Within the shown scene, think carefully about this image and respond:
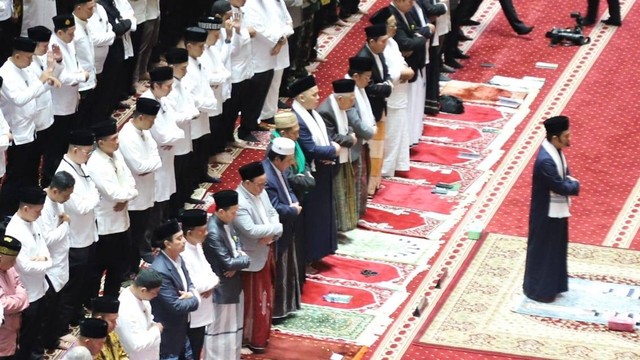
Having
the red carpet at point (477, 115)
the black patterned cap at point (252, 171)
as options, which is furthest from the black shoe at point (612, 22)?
the black patterned cap at point (252, 171)

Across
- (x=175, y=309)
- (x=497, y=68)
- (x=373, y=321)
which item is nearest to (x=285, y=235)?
(x=373, y=321)

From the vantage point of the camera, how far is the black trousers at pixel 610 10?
2023cm

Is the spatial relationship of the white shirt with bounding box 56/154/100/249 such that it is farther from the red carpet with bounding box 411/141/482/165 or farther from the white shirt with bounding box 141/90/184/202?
the red carpet with bounding box 411/141/482/165

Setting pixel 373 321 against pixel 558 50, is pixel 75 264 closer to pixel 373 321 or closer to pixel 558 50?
pixel 373 321

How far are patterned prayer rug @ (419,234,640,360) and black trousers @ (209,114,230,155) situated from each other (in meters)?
2.66

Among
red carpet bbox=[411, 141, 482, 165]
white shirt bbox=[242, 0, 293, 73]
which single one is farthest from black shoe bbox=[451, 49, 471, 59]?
white shirt bbox=[242, 0, 293, 73]

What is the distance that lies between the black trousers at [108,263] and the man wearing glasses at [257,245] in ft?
3.45

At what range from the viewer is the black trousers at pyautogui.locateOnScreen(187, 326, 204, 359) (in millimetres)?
12875

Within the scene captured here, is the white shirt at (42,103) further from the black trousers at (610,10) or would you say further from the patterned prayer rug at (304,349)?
the black trousers at (610,10)

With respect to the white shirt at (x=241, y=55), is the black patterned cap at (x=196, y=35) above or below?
above

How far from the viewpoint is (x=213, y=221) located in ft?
42.7

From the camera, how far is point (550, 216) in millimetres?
14234

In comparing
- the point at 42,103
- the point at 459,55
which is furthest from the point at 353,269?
the point at 459,55

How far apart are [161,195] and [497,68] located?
5836mm
